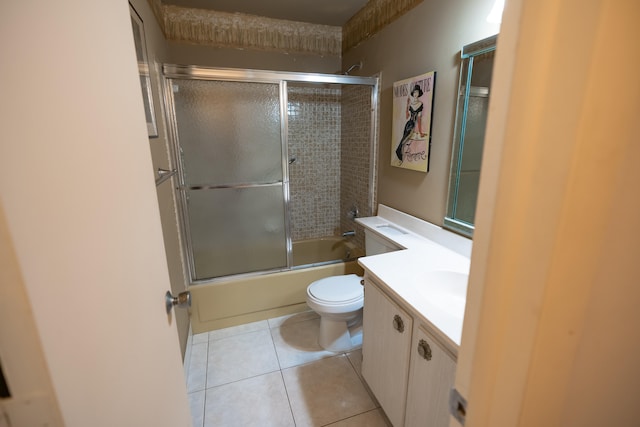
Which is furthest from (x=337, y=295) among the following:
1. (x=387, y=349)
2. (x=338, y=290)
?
(x=387, y=349)

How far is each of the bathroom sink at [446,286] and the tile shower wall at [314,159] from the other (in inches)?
77.8

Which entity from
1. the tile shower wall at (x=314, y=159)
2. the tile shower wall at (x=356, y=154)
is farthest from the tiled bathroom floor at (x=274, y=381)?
the tile shower wall at (x=314, y=159)

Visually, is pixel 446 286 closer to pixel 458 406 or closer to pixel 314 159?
pixel 458 406

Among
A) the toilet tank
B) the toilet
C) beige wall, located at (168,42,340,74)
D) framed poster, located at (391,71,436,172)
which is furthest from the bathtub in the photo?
beige wall, located at (168,42,340,74)

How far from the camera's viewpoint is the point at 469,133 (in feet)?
5.11

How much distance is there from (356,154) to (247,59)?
1337 mm

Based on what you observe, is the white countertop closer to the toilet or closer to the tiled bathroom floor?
the toilet

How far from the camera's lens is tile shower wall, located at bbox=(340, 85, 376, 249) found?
8.46ft

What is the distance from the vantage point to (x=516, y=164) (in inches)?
16.1

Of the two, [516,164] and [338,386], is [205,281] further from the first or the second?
[516,164]

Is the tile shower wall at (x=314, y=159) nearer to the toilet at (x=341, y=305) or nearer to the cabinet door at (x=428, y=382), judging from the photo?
the toilet at (x=341, y=305)

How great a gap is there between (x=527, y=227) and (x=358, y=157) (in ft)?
7.93

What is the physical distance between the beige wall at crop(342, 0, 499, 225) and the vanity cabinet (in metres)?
0.75

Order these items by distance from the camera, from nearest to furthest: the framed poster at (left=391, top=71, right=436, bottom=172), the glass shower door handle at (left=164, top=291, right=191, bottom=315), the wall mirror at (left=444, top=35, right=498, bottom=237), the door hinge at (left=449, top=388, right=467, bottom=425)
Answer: the door hinge at (left=449, top=388, right=467, bottom=425)
the glass shower door handle at (left=164, top=291, right=191, bottom=315)
the wall mirror at (left=444, top=35, right=498, bottom=237)
the framed poster at (left=391, top=71, right=436, bottom=172)
